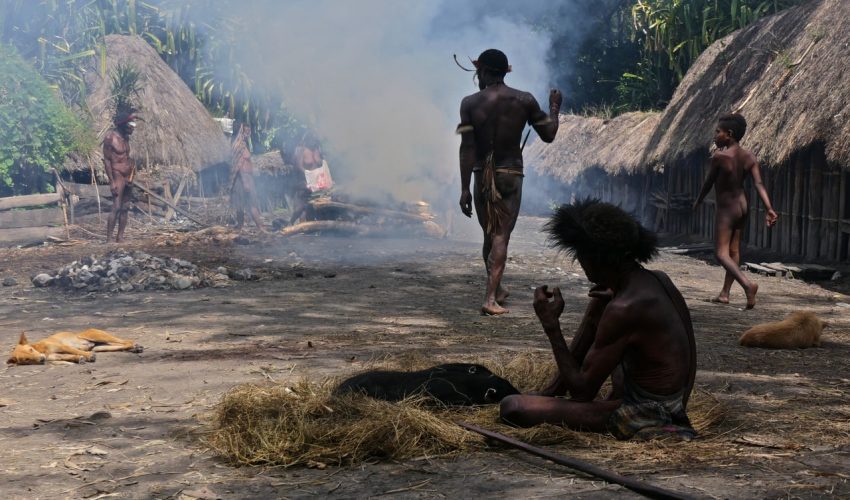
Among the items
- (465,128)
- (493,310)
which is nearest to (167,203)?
(465,128)

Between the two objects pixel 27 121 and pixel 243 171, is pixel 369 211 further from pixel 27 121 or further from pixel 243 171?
pixel 27 121

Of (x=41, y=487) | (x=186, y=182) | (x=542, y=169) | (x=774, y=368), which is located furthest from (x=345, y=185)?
(x=41, y=487)

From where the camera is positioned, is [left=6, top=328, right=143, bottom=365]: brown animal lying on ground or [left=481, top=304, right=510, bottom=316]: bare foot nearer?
[left=6, top=328, right=143, bottom=365]: brown animal lying on ground

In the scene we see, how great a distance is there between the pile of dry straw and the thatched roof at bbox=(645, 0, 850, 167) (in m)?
7.68

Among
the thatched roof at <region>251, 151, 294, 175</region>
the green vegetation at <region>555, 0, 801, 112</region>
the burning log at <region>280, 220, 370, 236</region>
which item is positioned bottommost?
the burning log at <region>280, 220, 370, 236</region>

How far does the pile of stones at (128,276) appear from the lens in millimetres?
9688

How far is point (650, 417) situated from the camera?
3.79 meters

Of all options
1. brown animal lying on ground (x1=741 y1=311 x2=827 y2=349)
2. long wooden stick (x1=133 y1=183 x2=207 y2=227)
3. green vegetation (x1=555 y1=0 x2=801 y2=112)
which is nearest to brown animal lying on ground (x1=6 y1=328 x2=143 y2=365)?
brown animal lying on ground (x1=741 y1=311 x2=827 y2=349)

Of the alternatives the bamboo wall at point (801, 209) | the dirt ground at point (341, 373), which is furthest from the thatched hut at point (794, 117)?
the dirt ground at point (341, 373)

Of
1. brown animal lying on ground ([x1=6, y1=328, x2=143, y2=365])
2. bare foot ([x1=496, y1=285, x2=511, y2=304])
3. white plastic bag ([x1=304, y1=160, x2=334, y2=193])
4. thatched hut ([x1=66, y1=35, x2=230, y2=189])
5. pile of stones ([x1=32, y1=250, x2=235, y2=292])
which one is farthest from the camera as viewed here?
thatched hut ([x1=66, y1=35, x2=230, y2=189])

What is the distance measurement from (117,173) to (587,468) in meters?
12.8

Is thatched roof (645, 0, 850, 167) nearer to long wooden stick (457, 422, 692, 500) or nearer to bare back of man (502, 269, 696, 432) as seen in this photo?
bare back of man (502, 269, 696, 432)

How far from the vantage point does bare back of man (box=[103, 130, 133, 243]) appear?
581 inches

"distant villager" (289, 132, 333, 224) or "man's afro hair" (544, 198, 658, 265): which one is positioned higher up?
"distant villager" (289, 132, 333, 224)
